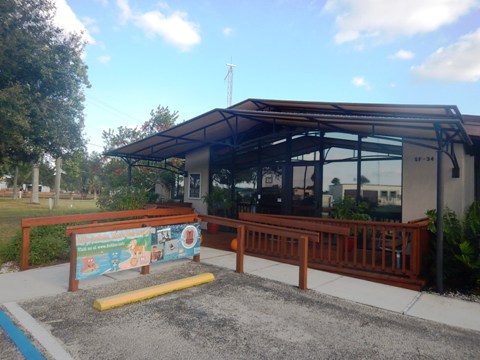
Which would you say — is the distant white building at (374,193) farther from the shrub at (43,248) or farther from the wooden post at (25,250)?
the wooden post at (25,250)

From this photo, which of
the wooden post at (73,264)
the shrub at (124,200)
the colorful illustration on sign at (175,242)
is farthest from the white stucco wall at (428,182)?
the shrub at (124,200)

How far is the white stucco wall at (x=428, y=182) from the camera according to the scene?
7449mm

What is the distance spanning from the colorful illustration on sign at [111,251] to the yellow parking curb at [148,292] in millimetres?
665

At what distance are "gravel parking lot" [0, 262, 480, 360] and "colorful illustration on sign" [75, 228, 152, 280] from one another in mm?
343

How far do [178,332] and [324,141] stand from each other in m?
7.37

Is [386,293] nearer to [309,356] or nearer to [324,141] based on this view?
[309,356]

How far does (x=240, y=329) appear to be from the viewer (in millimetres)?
3879

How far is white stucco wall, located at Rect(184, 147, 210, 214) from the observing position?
12.7 m

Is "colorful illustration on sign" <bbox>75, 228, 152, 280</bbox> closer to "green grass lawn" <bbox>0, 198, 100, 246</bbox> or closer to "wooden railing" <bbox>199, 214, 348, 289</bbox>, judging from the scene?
"wooden railing" <bbox>199, 214, 348, 289</bbox>

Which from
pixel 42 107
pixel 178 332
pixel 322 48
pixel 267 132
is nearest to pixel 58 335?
pixel 178 332

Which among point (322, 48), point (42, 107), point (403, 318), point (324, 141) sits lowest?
point (403, 318)

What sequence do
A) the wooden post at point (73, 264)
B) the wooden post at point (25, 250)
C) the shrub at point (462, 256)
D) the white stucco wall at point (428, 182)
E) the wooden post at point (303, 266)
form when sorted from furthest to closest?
the white stucco wall at point (428, 182) < the wooden post at point (25, 250) < the shrub at point (462, 256) < the wooden post at point (303, 266) < the wooden post at point (73, 264)

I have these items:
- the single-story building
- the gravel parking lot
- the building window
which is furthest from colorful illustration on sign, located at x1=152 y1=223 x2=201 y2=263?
the building window

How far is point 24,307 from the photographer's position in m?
4.35
